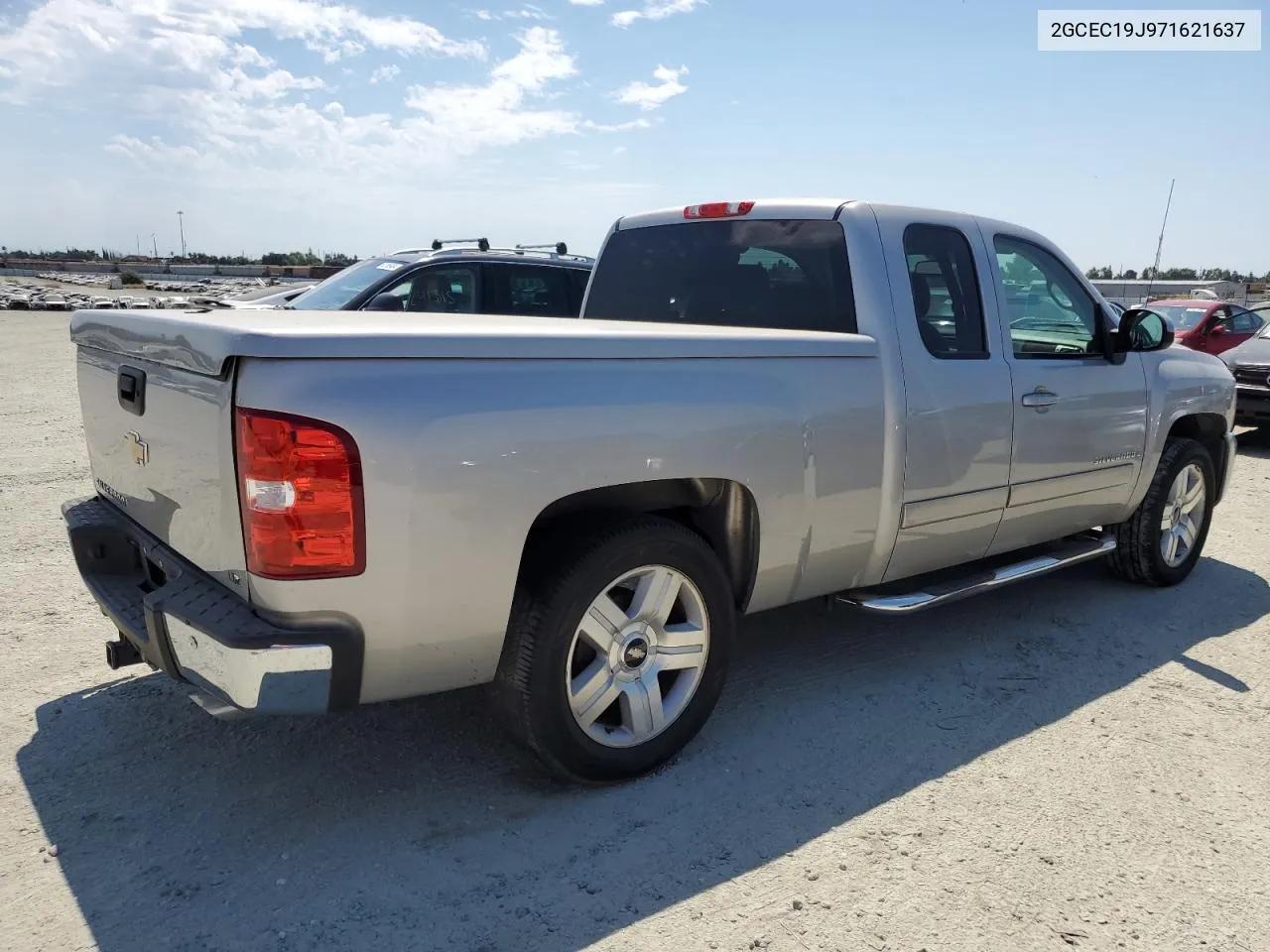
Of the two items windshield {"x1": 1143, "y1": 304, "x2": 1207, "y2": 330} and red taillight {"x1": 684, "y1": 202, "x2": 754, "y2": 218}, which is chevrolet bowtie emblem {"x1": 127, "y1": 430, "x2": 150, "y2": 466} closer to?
red taillight {"x1": 684, "y1": 202, "x2": 754, "y2": 218}

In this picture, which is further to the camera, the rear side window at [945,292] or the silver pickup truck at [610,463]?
the rear side window at [945,292]

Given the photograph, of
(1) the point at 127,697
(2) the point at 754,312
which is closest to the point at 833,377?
(2) the point at 754,312

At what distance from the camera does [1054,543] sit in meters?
5.27

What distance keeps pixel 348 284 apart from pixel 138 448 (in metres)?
5.78

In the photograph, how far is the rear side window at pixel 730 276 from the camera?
151 inches

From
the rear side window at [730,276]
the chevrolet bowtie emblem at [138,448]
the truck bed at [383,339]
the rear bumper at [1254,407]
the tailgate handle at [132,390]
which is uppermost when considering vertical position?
the rear side window at [730,276]

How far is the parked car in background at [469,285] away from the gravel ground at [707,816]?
4.30m

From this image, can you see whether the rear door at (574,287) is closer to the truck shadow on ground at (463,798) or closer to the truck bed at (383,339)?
the truck shadow on ground at (463,798)

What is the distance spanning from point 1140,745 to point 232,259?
106164mm

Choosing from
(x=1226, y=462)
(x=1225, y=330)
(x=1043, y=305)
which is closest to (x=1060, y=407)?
(x=1043, y=305)

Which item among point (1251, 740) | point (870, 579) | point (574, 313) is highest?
point (574, 313)

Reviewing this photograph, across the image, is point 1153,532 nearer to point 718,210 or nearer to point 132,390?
A: point 718,210

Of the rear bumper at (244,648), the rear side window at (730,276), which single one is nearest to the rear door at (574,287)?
the rear side window at (730,276)

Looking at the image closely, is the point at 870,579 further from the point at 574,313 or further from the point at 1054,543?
the point at 574,313
